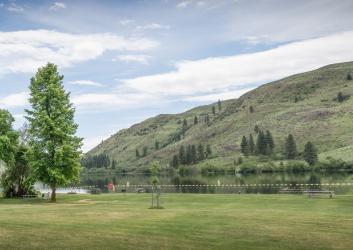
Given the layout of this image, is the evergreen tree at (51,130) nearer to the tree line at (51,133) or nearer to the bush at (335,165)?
the tree line at (51,133)

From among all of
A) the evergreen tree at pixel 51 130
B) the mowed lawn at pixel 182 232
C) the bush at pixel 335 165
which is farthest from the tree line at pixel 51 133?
the bush at pixel 335 165

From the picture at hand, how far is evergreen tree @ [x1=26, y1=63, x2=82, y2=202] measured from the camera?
53.5 metres

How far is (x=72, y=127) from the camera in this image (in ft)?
181

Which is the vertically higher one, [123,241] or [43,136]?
[43,136]

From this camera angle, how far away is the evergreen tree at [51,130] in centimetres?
5353

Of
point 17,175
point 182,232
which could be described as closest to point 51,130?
point 17,175

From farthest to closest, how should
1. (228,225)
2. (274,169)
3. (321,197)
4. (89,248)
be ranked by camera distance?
(274,169) < (321,197) < (228,225) < (89,248)

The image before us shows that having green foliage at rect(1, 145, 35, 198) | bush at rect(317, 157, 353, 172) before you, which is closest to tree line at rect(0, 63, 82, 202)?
green foliage at rect(1, 145, 35, 198)

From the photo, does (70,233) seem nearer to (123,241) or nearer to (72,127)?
(123,241)

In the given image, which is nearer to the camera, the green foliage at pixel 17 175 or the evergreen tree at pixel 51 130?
the evergreen tree at pixel 51 130

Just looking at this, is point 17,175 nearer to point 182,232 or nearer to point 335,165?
point 182,232

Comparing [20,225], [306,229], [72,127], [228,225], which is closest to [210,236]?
[228,225]

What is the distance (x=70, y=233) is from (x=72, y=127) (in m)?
35.0

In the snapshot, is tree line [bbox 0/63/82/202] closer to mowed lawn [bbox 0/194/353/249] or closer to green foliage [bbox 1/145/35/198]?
green foliage [bbox 1/145/35/198]
